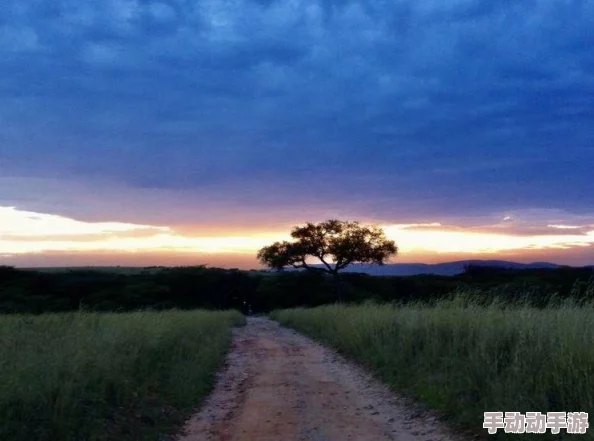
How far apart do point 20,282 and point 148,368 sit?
4266 centimetres

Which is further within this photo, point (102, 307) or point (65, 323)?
point (102, 307)

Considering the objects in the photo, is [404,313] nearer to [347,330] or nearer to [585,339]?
[347,330]

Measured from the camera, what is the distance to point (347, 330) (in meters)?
20.5

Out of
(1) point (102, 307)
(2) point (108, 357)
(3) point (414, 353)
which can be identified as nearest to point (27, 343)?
(2) point (108, 357)

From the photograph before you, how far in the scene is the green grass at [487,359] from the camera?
27.9ft

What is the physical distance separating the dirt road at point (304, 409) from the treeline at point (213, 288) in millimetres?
15294

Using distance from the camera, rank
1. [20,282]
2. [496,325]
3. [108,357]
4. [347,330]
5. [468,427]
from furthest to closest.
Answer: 1. [20,282]
2. [347,330]
3. [496,325]
4. [108,357]
5. [468,427]

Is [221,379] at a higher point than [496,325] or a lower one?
lower

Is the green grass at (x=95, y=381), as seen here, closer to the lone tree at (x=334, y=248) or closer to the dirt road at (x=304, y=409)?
the dirt road at (x=304, y=409)

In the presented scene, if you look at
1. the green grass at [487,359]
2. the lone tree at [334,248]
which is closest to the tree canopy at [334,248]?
the lone tree at [334,248]

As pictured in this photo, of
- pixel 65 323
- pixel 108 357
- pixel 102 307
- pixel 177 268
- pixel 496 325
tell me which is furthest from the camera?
pixel 177 268

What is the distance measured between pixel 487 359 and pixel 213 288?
68552 mm

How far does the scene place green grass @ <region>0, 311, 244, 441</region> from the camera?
824 centimetres

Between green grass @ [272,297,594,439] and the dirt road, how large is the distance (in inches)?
20.4
